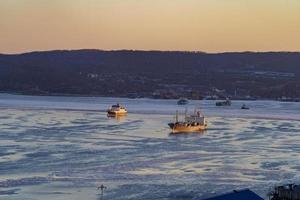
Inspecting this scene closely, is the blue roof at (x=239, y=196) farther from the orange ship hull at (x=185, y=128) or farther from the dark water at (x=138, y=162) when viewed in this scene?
the orange ship hull at (x=185, y=128)

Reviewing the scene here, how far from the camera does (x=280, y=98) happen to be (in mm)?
128000

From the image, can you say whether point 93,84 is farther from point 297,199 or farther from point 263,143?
point 297,199

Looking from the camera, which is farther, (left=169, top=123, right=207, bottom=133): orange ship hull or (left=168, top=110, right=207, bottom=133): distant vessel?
(left=168, top=110, right=207, bottom=133): distant vessel

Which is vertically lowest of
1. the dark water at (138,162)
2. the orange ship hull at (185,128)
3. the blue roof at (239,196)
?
the orange ship hull at (185,128)

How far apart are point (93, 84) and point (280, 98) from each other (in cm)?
3815

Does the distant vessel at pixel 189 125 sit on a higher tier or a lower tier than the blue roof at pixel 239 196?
lower

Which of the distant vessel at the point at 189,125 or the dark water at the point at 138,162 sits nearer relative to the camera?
the dark water at the point at 138,162

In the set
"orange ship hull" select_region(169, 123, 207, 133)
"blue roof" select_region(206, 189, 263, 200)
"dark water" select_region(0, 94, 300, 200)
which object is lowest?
"orange ship hull" select_region(169, 123, 207, 133)

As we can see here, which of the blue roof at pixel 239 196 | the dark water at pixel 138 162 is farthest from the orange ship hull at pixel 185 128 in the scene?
the blue roof at pixel 239 196

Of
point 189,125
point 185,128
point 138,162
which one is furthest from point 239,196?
point 189,125

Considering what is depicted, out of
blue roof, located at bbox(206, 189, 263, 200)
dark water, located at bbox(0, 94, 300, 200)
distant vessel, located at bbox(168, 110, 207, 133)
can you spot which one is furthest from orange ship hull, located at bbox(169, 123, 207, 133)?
blue roof, located at bbox(206, 189, 263, 200)

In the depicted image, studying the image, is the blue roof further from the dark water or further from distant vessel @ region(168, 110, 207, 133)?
distant vessel @ region(168, 110, 207, 133)

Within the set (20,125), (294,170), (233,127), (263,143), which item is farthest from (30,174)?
(233,127)

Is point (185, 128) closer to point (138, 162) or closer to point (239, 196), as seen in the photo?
point (138, 162)
